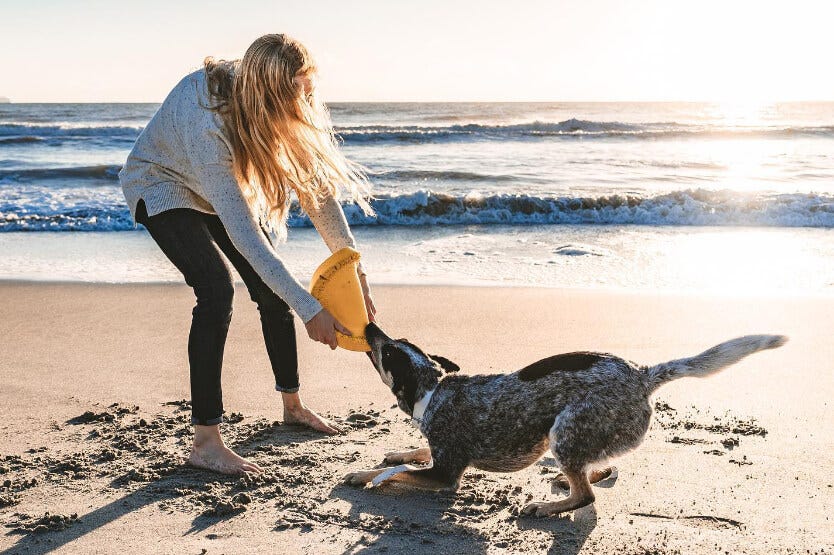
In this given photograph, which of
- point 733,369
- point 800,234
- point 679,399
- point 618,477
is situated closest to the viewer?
point 618,477

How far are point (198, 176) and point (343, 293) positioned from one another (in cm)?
80

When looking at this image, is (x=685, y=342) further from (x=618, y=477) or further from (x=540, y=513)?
(x=540, y=513)

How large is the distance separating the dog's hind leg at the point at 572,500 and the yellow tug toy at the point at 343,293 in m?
1.01

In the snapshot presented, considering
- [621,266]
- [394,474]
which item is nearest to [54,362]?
[394,474]

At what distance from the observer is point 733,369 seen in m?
5.14

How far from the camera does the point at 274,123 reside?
11.1 feet

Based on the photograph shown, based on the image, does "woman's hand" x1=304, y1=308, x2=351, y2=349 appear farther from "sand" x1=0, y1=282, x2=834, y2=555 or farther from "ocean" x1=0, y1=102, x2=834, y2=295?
"ocean" x1=0, y1=102, x2=834, y2=295

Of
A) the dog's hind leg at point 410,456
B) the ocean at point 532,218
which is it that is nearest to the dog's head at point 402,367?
the dog's hind leg at point 410,456

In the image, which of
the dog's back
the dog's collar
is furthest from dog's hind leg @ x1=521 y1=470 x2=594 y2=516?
the dog's collar

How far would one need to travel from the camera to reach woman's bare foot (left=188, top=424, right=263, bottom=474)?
3.75 m

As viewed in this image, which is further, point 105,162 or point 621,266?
point 105,162

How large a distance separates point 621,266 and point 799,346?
324 centimetres

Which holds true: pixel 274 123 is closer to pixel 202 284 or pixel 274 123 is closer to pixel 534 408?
pixel 202 284

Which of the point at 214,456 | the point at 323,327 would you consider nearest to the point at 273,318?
the point at 214,456
